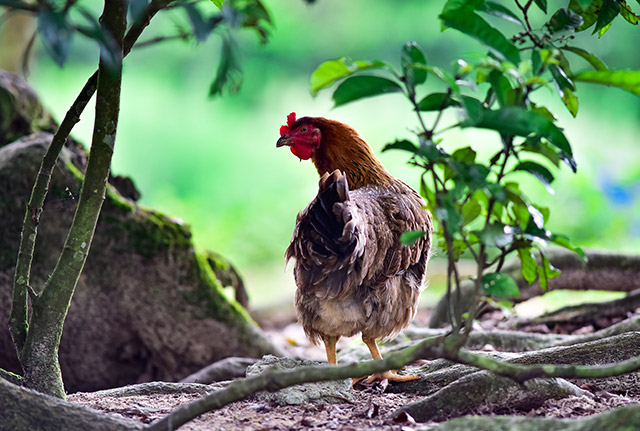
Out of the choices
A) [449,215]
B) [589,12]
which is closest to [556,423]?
[449,215]

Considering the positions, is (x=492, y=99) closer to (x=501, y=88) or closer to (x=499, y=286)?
(x=501, y=88)

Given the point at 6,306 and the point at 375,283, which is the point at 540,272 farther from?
the point at 6,306

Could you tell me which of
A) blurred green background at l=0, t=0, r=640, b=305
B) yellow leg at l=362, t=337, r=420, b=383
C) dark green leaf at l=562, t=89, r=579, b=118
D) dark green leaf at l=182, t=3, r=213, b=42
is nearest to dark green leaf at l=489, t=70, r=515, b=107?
dark green leaf at l=562, t=89, r=579, b=118

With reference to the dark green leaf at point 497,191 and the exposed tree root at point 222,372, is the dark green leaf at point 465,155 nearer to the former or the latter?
the dark green leaf at point 497,191

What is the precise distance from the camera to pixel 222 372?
401cm

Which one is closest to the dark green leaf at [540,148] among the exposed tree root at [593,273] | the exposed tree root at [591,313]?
the exposed tree root at [593,273]

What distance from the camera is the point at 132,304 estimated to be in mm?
4262

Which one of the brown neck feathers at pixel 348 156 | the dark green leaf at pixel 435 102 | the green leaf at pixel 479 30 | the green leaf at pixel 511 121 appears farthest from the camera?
the brown neck feathers at pixel 348 156

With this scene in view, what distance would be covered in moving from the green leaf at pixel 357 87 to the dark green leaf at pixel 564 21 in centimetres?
54

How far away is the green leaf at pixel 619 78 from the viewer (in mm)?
1825

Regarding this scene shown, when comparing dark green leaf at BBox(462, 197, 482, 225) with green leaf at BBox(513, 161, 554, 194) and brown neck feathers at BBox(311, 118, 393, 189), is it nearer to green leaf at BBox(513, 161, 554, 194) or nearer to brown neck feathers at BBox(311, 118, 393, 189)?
green leaf at BBox(513, 161, 554, 194)

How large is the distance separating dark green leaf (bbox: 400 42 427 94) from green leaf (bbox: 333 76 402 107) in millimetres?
66

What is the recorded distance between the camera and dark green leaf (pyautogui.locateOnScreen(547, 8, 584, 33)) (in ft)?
6.57

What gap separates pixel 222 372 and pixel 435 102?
2587 mm
